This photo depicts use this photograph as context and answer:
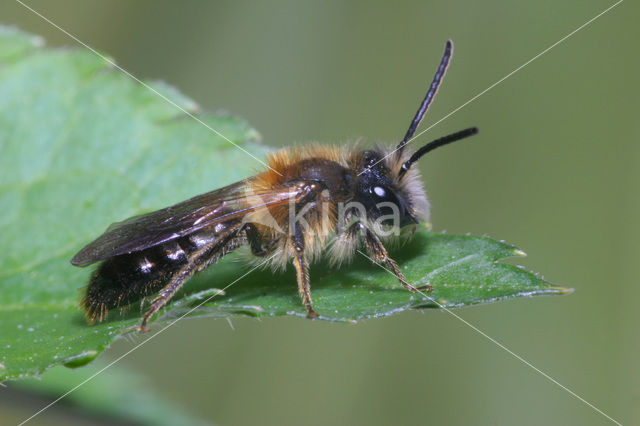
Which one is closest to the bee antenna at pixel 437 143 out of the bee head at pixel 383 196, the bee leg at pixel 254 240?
the bee head at pixel 383 196

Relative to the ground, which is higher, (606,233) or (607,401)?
(606,233)

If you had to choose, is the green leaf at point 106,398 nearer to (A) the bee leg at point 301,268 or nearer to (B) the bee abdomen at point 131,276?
(B) the bee abdomen at point 131,276

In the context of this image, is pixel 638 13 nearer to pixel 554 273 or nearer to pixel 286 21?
pixel 554 273

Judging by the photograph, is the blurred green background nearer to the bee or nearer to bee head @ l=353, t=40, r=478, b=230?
the bee

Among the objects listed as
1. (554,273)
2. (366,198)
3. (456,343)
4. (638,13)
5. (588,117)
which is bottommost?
(456,343)

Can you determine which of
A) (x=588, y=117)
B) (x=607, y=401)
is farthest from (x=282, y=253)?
(x=588, y=117)

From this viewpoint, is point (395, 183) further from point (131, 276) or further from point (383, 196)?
point (131, 276)
